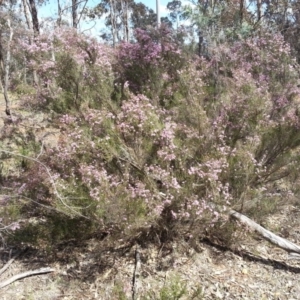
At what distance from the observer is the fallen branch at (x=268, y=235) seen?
12.6 ft

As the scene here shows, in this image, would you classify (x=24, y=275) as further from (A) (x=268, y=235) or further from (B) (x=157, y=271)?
(A) (x=268, y=235)

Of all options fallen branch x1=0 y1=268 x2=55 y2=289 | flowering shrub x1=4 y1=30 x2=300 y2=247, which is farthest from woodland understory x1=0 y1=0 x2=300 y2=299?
fallen branch x1=0 y1=268 x2=55 y2=289

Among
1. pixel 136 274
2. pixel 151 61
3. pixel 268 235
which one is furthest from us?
pixel 151 61

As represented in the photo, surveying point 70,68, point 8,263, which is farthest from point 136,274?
point 70,68

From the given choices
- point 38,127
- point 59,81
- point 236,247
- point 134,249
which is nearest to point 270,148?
point 236,247

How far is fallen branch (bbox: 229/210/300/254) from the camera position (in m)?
3.83

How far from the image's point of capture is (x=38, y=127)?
623cm

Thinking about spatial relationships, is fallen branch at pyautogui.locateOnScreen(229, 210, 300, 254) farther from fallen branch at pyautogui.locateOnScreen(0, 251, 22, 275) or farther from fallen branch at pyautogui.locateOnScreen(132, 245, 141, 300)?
fallen branch at pyautogui.locateOnScreen(0, 251, 22, 275)

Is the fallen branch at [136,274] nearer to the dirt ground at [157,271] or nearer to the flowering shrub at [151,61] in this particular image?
the dirt ground at [157,271]

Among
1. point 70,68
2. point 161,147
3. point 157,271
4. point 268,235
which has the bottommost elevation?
point 157,271

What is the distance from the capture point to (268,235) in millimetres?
3906

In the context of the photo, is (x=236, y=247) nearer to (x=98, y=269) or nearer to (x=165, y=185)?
(x=165, y=185)

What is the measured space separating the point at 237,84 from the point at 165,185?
161 centimetres

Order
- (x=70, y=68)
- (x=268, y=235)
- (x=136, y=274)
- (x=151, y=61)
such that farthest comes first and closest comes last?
(x=151, y=61), (x=70, y=68), (x=268, y=235), (x=136, y=274)
